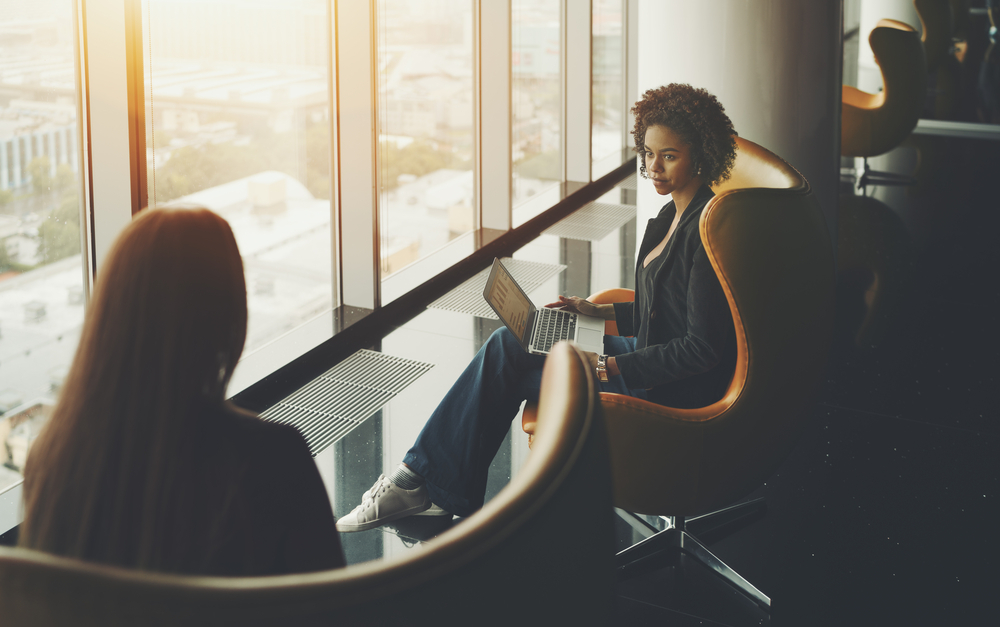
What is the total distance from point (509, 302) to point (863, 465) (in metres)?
1.43

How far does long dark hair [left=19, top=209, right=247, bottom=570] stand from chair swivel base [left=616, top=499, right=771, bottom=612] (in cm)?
166

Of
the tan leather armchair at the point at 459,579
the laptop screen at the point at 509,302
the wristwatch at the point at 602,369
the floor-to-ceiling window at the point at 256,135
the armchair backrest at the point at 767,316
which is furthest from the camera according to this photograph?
the floor-to-ceiling window at the point at 256,135

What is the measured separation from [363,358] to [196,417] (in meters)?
3.04

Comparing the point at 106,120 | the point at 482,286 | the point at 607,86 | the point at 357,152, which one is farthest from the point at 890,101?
the point at 106,120

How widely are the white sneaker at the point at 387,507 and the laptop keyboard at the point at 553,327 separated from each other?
0.59 m

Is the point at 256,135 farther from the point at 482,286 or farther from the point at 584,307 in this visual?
the point at 584,307

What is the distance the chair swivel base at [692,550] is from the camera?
7.59 ft

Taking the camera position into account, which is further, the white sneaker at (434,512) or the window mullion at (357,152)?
the window mullion at (357,152)

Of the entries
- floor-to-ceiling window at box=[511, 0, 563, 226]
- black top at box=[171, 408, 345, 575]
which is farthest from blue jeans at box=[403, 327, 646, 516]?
floor-to-ceiling window at box=[511, 0, 563, 226]

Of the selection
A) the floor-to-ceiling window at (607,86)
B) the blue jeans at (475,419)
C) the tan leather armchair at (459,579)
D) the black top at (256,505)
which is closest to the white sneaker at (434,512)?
the blue jeans at (475,419)

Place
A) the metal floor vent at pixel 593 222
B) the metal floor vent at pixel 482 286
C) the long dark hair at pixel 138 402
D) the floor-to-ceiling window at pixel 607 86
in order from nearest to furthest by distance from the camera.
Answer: the long dark hair at pixel 138 402 < the metal floor vent at pixel 482 286 < the metal floor vent at pixel 593 222 < the floor-to-ceiling window at pixel 607 86

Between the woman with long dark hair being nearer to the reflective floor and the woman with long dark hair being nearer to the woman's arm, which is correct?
the woman's arm

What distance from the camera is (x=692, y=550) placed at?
2467 mm

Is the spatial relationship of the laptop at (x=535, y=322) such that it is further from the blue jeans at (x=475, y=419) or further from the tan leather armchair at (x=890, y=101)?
the tan leather armchair at (x=890, y=101)
